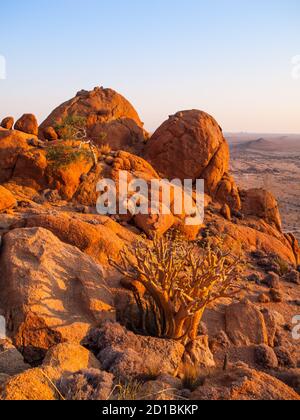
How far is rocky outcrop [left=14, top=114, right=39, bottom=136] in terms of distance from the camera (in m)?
13.8

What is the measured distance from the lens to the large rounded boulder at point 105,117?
15.0 meters

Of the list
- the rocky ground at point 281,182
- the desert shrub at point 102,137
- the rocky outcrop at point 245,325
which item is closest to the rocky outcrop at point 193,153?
the desert shrub at point 102,137

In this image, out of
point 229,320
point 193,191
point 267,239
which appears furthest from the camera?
point 193,191

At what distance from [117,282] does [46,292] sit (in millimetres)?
1777

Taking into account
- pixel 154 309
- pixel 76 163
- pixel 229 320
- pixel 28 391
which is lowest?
pixel 229 320

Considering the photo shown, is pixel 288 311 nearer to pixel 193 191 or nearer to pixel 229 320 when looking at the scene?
pixel 229 320

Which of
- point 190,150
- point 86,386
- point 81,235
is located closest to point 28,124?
point 190,150

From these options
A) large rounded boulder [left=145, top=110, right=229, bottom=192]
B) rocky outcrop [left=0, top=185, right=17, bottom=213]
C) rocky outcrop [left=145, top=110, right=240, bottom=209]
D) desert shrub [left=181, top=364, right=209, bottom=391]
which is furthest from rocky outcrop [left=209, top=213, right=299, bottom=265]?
desert shrub [left=181, top=364, right=209, bottom=391]

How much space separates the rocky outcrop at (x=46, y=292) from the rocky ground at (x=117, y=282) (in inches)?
0.6

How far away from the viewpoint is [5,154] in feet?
34.9

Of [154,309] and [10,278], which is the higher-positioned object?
[10,278]

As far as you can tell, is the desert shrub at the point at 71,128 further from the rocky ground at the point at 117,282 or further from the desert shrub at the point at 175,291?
the desert shrub at the point at 175,291

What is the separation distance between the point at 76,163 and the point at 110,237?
4.13m

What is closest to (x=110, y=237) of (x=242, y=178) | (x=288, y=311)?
(x=288, y=311)
